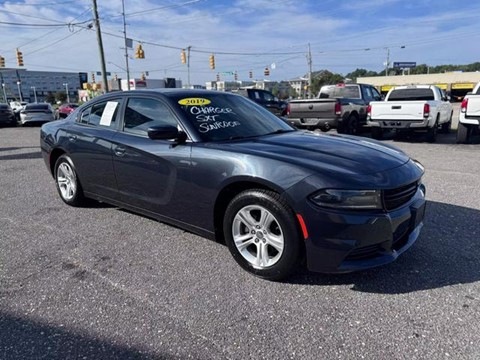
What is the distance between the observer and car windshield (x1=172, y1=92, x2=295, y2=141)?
11.7ft

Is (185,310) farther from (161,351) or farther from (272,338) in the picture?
(272,338)

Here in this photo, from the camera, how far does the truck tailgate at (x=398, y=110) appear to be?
10109 millimetres

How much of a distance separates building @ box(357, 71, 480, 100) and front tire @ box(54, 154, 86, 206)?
49558 mm

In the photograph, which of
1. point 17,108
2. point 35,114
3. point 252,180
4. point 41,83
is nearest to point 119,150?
point 252,180

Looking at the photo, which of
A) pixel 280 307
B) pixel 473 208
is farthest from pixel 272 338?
pixel 473 208

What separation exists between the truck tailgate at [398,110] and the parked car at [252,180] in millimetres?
7260

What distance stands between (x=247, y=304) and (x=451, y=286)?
1.60 meters

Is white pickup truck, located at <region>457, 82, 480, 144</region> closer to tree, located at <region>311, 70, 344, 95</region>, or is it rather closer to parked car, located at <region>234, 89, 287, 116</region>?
parked car, located at <region>234, 89, 287, 116</region>

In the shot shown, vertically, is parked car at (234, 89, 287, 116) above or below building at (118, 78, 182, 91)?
below

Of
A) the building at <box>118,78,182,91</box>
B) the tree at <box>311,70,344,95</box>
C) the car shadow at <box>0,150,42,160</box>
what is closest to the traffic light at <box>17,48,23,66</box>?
the building at <box>118,78,182,91</box>

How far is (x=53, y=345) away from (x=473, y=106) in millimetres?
10449

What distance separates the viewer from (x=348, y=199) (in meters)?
2.63

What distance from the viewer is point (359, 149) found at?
3.28m

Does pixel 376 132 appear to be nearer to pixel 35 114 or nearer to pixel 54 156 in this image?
pixel 54 156
